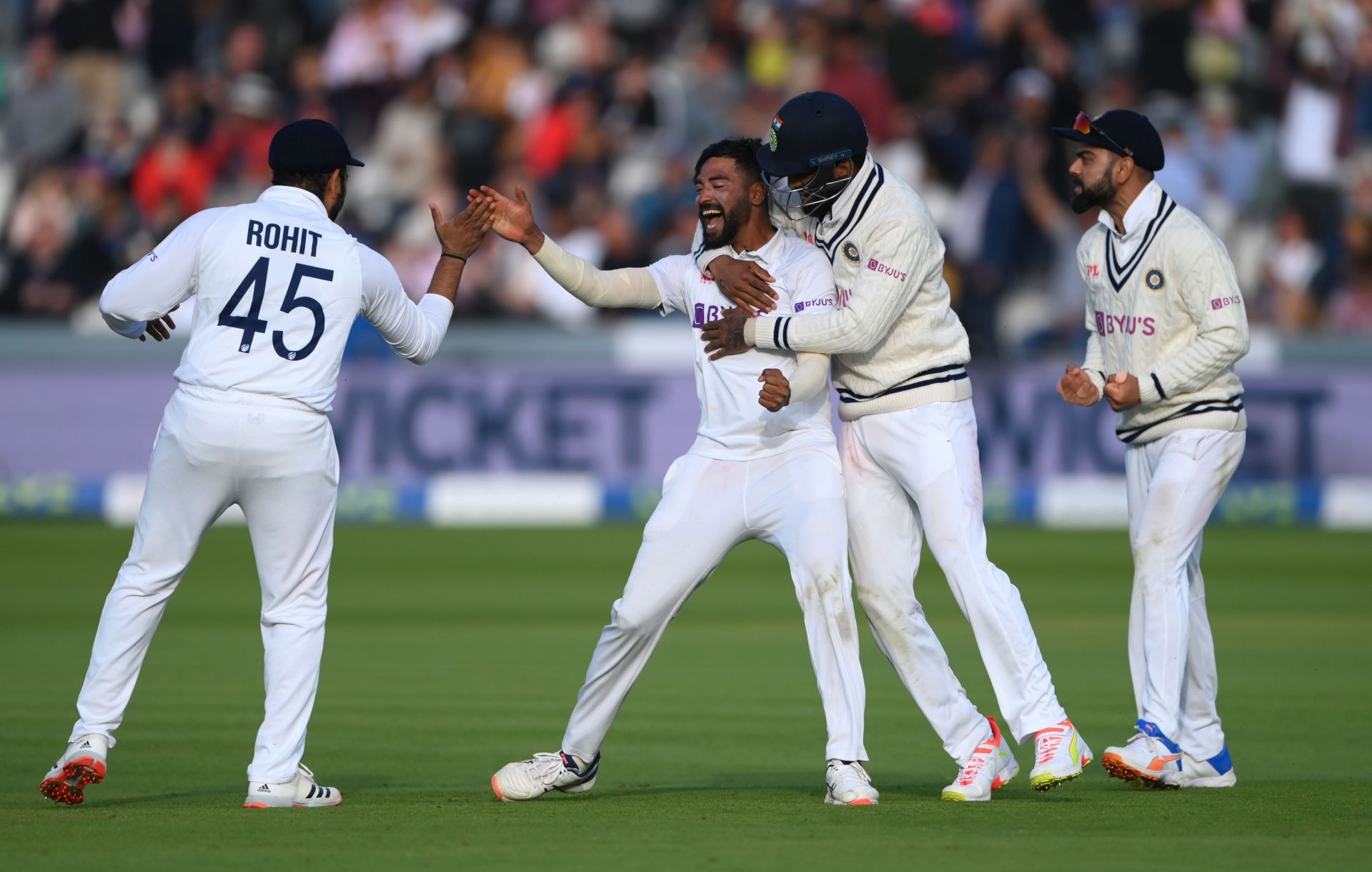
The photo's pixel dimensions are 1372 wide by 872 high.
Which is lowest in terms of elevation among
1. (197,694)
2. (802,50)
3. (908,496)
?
(197,694)

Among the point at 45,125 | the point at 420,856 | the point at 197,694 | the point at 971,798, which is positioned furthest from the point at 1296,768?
the point at 45,125

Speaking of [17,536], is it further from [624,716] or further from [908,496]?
[908,496]

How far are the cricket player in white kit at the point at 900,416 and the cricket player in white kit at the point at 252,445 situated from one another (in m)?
1.46

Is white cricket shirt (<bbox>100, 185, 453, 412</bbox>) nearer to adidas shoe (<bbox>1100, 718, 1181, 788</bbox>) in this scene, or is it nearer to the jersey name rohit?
the jersey name rohit

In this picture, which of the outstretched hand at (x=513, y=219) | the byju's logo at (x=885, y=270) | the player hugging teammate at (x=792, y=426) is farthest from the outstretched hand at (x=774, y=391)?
the outstretched hand at (x=513, y=219)

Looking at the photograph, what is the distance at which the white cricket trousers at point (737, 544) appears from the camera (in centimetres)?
696

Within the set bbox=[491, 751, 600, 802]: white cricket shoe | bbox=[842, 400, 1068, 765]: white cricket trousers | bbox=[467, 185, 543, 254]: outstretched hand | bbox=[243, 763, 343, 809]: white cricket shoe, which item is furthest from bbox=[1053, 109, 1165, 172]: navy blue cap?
bbox=[243, 763, 343, 809]: white cricket shoe

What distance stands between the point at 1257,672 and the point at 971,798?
4.37m

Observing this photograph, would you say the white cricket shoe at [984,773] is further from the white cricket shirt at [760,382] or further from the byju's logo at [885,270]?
the byju's logo at [885,270]

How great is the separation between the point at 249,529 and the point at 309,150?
135 cm

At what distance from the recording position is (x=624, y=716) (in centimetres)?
952

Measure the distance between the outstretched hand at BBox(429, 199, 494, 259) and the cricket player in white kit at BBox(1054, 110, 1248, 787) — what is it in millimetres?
2271

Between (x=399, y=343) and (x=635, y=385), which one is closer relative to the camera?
(x=399, y=343)

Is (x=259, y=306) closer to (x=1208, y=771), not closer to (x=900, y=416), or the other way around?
(x=900, y=416)
